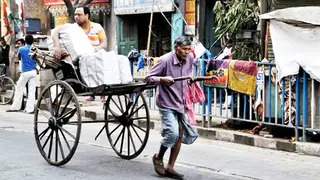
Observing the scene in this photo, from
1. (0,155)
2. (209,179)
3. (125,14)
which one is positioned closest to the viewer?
(209,179)

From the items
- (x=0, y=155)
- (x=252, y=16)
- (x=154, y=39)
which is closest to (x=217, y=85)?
(x=252, y=16)

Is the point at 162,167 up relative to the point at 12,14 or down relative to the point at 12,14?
down

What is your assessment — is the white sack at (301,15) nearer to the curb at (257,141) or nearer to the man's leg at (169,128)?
the curb at (257,141)

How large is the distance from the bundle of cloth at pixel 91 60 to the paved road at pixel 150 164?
1.14 m

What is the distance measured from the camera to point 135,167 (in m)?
7.38

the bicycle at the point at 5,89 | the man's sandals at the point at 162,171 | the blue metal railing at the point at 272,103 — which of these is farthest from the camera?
the bicycle at the point at 5,89

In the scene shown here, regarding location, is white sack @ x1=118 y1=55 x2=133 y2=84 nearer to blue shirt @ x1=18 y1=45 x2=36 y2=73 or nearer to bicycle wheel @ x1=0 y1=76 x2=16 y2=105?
blue shirt @ x1=18 y1=45 x2=36 y2=73

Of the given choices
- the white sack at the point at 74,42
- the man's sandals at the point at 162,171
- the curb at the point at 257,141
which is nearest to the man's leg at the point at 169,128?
the man's sandals at the point at 162,171

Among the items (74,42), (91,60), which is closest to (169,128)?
(91,60)

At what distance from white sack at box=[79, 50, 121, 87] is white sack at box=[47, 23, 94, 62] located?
19 cm

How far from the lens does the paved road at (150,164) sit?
6.93 meters

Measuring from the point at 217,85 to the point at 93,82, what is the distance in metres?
3.30

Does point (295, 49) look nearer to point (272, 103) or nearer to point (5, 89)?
point (272, 103)

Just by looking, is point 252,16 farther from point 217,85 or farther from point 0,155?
point 0,155
